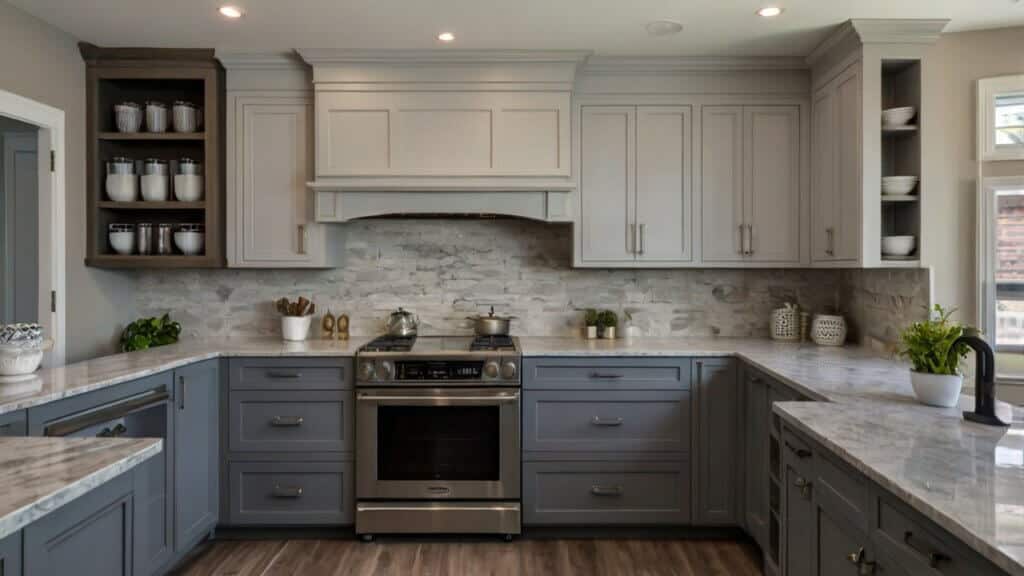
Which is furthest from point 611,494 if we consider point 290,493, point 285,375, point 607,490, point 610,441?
point 285,375

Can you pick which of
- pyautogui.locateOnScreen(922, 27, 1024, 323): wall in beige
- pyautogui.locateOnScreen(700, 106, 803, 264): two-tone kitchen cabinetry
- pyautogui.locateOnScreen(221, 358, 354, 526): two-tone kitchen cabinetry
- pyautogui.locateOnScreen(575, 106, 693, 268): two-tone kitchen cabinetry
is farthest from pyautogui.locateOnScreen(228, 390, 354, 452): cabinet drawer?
pyautogui.locateOnScreen(922, 27, 1024, 323): wall in beige

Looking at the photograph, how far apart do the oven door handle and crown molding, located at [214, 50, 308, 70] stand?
1808mm

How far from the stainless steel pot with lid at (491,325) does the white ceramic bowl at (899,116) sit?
2.14 meters

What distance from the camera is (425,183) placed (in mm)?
3338

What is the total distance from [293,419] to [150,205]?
141cm

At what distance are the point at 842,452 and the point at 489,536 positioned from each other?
2057 mm

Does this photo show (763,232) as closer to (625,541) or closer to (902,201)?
(902,201)

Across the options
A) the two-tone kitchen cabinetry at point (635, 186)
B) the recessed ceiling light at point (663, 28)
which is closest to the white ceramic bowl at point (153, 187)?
the two-tone kitchen cabinetry at point (635, 186)

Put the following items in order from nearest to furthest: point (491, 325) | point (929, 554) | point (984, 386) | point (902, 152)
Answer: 1. point (929, 554)
2. point (984, 386)
3. point (902, 152)
4. point (491, 325)

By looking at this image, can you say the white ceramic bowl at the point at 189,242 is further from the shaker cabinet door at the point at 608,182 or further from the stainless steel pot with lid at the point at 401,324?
the shaker cabinet door at the point at 608,182

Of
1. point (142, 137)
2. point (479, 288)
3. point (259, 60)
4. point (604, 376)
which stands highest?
point (259, 60)

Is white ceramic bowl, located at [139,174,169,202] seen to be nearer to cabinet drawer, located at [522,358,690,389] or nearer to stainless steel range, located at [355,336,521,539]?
stainless steel range, located at [355,336,521,539]

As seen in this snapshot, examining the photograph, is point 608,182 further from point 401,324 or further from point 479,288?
point 401,324

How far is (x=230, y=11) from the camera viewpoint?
2.83 meters
